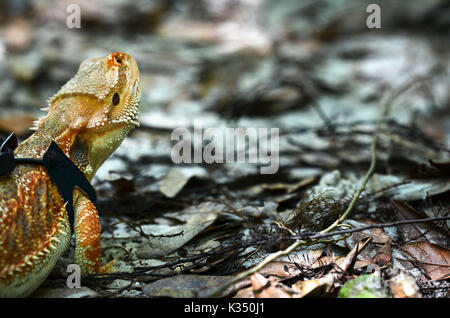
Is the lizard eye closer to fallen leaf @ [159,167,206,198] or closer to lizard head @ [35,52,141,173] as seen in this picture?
lizard head @ [35,52,141,173]

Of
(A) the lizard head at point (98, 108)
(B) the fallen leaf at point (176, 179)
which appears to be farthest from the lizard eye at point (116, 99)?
(B) the fallen leaf at point (176, 179)

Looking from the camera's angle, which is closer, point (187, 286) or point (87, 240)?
point (187, 286)

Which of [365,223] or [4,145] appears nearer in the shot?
[4,145]

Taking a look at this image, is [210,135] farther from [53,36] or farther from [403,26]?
[403,26]

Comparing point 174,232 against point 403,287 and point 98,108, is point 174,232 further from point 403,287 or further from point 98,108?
point 403,287

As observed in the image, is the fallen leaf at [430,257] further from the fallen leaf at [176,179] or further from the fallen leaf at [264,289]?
the fallen leaf at [176,179]

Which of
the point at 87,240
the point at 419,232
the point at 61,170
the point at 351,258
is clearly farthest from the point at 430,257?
the point at 61,170
